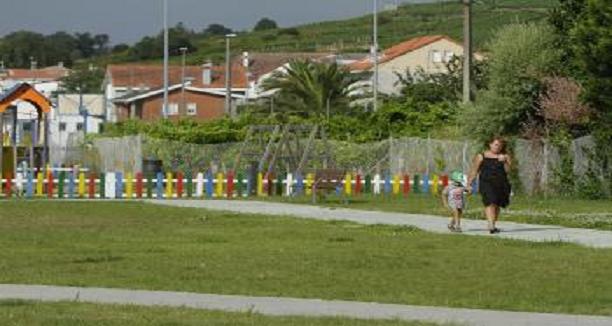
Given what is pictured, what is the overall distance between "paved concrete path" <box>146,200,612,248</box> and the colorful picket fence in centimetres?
401

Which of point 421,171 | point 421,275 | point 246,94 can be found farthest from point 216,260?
point 246,94

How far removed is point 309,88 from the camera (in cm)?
8519

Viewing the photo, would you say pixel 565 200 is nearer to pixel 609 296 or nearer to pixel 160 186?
pixel 160 186

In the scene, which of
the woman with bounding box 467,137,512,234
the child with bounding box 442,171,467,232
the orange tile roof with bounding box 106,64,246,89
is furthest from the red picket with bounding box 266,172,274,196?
the orange tile roof with bounding box 106,64,246,89

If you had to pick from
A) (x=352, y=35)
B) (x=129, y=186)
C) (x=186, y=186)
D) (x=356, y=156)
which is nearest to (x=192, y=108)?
(x=352, y=35)

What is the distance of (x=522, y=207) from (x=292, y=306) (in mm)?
20257

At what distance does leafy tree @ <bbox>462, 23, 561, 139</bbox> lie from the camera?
149ft

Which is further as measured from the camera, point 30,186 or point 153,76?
point 153,76

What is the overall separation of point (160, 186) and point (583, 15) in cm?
1248

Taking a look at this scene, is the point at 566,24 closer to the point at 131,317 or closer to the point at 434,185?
the point at 434,185

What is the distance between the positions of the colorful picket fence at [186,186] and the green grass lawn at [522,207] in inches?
62.0

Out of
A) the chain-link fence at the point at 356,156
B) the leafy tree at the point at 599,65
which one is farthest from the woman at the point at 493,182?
the chain-link fence at the point at 356,156

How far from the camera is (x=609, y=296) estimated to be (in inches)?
588

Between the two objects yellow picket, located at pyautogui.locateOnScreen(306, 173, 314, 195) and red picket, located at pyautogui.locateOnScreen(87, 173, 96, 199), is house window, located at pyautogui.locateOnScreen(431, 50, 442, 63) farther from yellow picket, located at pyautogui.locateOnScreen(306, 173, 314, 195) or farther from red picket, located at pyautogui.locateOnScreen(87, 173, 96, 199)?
red picket, located at pyautogui.locateOnScreen(87, 173, 96, 199)
